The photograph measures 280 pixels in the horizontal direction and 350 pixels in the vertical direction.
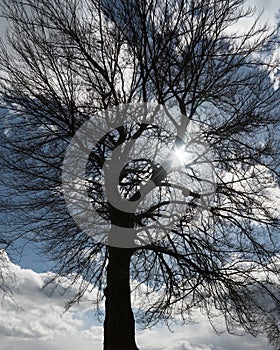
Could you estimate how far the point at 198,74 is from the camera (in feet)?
22.3

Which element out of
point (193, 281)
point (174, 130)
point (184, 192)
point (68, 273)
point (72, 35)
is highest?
point (72, 35)

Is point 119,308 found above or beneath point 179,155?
beneath

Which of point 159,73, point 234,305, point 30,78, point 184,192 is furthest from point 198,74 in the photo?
point 234,305

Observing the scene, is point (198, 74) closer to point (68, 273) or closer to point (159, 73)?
point (159, 73)

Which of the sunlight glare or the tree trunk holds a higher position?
the sunlight glare

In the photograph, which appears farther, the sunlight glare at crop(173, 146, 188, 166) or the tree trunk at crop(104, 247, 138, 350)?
the sunlight glare at crop(173, 146, 188, 166)

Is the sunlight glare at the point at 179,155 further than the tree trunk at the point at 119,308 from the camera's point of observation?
Yes

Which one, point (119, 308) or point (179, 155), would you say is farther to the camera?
point (179, 155)

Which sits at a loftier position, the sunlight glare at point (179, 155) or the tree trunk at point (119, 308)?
the sunlight glare at point (179, 155)

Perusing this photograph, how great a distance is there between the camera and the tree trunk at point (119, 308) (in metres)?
6.37

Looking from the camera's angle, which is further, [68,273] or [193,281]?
[68,273]

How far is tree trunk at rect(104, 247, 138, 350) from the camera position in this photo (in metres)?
6.37

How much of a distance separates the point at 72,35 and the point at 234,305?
230 inches

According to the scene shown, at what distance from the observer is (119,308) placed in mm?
6629
